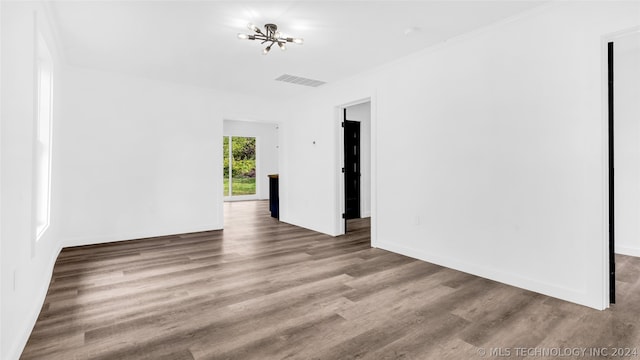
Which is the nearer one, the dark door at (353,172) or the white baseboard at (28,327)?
the white baseboard at (28,327)

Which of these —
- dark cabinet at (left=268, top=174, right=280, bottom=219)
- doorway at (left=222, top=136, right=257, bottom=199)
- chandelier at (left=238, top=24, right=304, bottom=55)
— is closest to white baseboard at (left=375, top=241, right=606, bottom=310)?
chandelier at (left=238, top=24, right=304, bottom=55)

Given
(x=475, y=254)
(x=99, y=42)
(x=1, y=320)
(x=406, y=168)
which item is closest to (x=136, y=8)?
(x=99, y=42)

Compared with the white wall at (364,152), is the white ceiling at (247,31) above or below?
above

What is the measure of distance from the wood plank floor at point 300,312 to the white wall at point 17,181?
0.72 feet

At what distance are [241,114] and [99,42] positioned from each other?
2679 mm

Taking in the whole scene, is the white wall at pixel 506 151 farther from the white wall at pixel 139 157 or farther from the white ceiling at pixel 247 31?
the white wall at pixel 139 157

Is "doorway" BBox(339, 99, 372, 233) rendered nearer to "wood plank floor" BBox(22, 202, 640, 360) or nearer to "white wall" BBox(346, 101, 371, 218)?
"white wall" BBox(346, 101, 371, 218)

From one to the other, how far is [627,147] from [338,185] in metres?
3.97

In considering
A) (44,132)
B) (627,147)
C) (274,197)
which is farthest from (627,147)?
(44,132)

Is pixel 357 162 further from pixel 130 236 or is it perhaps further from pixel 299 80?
pixel 130 236

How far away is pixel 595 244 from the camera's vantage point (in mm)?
2562

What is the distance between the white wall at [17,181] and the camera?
1724 mm

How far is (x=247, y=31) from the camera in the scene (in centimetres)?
334

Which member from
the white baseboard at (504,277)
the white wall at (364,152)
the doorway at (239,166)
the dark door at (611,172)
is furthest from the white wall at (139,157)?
the dark door at (611,172)
